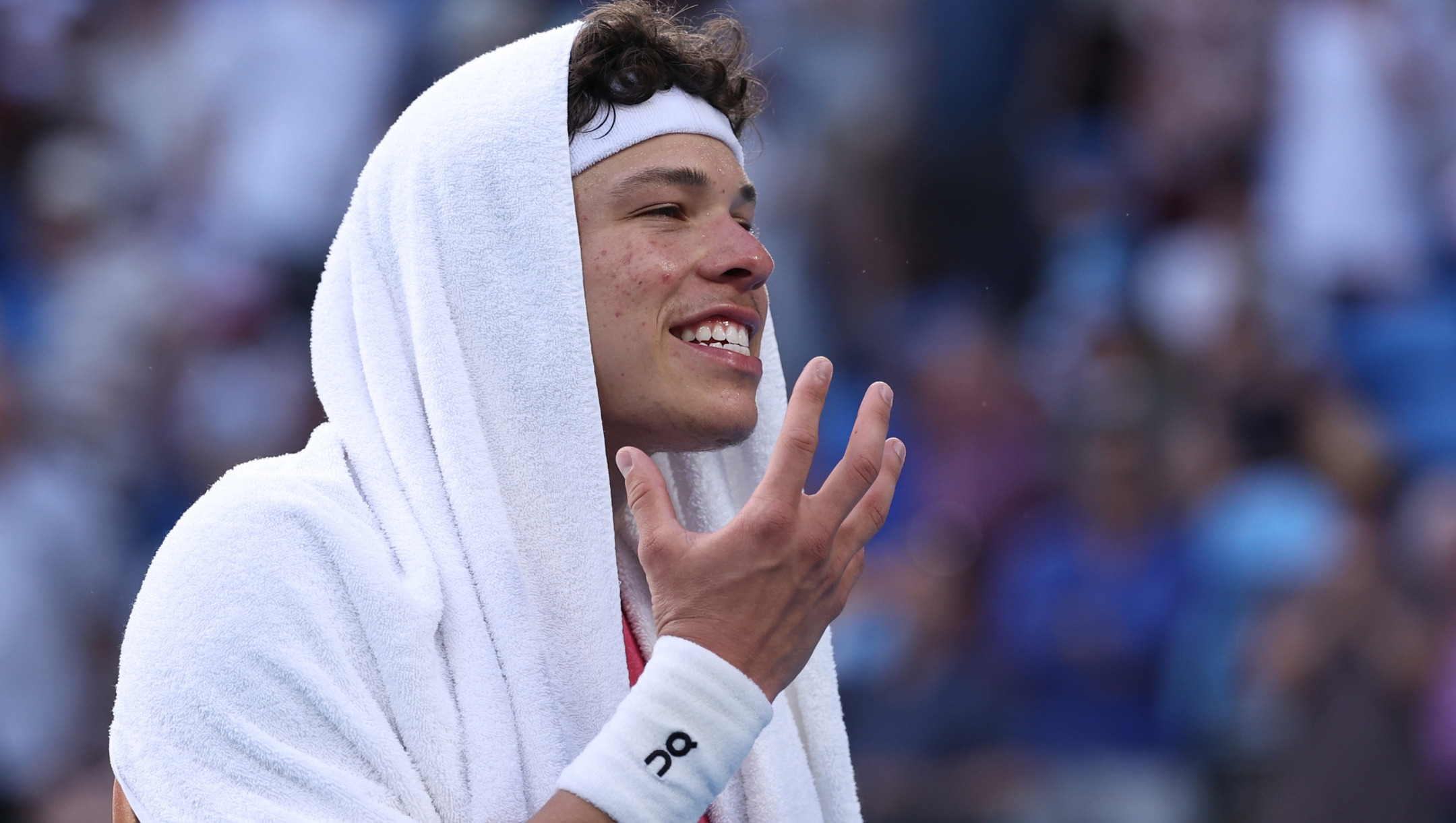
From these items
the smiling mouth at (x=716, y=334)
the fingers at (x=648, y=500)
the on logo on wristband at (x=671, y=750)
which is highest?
the smiling mouth at (x=716, y=334)

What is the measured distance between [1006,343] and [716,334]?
4499 millimetres

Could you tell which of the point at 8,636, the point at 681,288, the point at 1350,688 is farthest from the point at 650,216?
the point at 8,636

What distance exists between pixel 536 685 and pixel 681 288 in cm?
63

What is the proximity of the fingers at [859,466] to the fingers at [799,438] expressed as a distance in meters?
0.04

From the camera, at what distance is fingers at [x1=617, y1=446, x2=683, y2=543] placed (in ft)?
6.48

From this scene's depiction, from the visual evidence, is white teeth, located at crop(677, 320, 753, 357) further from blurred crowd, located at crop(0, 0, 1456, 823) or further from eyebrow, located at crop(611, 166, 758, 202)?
blurred crowd, located at crop(0, 0, 1456, 823)

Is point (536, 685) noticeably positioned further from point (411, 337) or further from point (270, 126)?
point (270, 126)

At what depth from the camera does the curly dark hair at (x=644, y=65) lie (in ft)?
8.09

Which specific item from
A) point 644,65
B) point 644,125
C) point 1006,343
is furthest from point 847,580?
point 1006,343

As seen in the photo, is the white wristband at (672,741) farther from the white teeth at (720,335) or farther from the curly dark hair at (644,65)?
the curly dark hair at (644,65)

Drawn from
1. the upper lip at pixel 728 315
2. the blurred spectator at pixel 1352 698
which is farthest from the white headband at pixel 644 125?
the blurred spectator at pixel 1352 698

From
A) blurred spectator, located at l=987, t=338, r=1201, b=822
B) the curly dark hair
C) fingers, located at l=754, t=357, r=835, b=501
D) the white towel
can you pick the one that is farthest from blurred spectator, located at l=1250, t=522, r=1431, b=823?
fingers, located at l=754, t=357, r=835, b=501

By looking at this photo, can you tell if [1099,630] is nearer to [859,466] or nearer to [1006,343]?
[1006,343]

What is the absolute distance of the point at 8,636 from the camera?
6.00 meters
